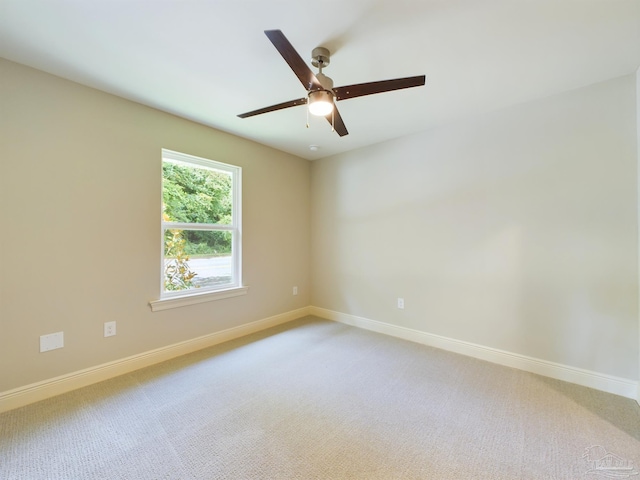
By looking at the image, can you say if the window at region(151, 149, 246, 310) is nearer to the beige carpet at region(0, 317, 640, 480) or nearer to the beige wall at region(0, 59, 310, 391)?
the beige wall at region(0, 59, 310, 391)

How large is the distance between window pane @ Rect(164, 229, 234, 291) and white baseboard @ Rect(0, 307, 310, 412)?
0.58 metres

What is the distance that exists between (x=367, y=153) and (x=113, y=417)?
3521mm

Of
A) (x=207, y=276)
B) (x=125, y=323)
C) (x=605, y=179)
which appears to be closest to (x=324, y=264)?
(x=207, y=276)

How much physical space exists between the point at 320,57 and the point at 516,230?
2241 millimetres

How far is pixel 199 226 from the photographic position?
2.97 metres

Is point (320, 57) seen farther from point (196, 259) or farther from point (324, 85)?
point (196, 259)

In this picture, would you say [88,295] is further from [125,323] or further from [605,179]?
[605,179]

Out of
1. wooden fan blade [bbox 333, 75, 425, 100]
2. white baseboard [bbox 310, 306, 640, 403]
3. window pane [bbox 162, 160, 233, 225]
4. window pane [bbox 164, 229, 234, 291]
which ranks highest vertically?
wooden fan blade [bbox 333, 75, 425, 100]

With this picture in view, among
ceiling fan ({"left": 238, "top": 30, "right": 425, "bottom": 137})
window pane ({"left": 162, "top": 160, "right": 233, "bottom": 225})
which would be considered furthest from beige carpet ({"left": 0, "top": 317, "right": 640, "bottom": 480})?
ceiling fan ({"left": 238, "top": 30, "right": 425, "bottom": 137})

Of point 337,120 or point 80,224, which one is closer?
point 337,120

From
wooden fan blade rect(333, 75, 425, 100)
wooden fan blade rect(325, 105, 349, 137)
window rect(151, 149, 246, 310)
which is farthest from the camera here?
window rect(151, 149, 246, 310)

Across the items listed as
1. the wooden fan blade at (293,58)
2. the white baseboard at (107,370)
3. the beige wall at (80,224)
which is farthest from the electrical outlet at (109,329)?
the wooden fan blade at (293,58)

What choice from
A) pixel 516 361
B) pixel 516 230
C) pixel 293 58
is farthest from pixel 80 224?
pixel 516 361

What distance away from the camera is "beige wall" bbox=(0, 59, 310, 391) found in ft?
6.29
